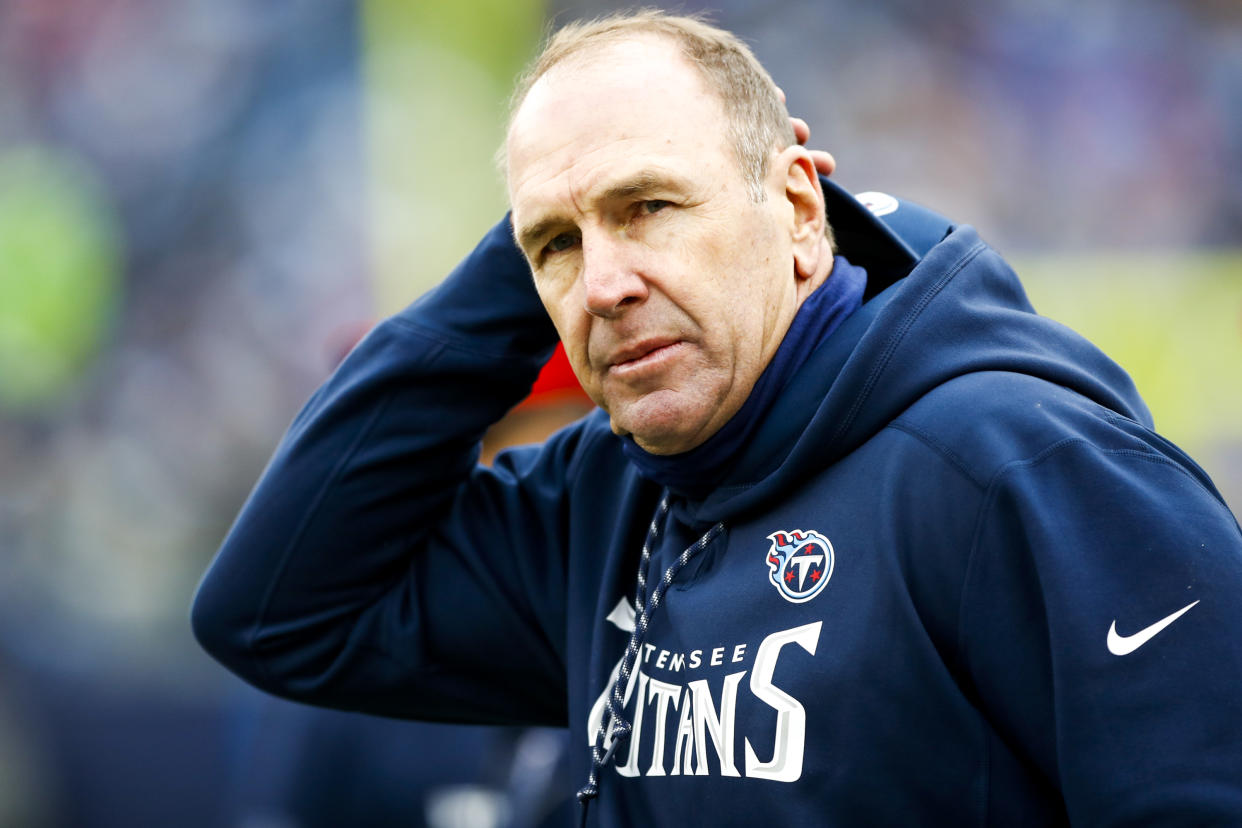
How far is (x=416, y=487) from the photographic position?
204 cm

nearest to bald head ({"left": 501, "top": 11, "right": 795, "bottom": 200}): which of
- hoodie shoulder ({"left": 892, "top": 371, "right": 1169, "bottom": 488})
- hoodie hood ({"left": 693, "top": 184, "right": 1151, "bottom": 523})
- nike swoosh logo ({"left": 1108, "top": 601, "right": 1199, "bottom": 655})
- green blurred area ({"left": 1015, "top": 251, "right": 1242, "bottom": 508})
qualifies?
hoodie hood ({"left": 693, "top": 184, "right": 1151, "bottom": 523})

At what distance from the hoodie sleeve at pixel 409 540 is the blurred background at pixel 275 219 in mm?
3266

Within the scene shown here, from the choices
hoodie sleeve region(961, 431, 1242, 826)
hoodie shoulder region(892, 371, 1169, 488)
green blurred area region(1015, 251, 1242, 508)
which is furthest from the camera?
green blurred area region(1015, 251, 1242, 508)

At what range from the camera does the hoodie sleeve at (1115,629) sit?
1.16m

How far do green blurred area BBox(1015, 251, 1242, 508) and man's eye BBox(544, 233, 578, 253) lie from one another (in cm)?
368

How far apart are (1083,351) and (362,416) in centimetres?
104

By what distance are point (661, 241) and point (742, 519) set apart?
33 cm

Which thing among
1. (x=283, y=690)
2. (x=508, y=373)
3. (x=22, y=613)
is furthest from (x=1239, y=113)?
(x=22, y=613)

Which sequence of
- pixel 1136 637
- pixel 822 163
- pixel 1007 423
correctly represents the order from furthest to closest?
pixel 822 163, pixel 1007 423, pixel 1136 637

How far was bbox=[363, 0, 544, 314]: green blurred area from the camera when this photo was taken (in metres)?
5.39

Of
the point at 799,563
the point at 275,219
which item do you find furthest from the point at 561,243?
the point at 275,219

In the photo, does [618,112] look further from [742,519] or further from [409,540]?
[409,540]

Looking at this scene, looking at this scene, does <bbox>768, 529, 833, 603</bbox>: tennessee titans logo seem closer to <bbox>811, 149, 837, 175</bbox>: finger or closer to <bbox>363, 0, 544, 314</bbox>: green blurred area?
<bbox>811, 149, 837, 175</bbox>: finger

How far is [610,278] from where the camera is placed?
61.4 inches
